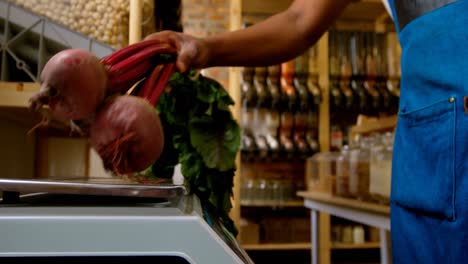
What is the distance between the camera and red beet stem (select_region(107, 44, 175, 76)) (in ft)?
1.79

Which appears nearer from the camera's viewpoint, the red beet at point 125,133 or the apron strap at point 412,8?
the red beet at point 125,133

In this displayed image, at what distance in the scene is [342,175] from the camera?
1.92m

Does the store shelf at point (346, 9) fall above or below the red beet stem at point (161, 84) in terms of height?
above

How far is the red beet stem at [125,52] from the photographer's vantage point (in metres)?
0.56

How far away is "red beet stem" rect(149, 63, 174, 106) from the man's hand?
15mm

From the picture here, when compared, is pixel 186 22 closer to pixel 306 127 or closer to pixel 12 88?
pixel 306 127

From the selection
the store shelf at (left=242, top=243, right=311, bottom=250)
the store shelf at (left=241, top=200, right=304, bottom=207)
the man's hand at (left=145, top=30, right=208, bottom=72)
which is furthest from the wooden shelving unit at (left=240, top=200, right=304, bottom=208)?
the man's hand at (left=145, top=30, right=208, bottom=72)

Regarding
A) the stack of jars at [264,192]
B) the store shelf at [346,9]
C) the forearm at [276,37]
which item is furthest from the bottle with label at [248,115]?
the forearm at [276,37]

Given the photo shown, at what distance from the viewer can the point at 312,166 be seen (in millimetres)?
2787

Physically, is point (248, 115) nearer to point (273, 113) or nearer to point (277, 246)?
point (273, 113)

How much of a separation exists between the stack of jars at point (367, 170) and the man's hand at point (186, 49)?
3.32 ft

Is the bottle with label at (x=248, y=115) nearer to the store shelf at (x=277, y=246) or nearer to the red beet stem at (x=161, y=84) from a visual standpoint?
the store shelf at (x=277, y=246)

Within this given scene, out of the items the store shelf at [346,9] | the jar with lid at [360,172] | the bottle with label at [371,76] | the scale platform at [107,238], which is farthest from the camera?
the store shelf at [346,9]

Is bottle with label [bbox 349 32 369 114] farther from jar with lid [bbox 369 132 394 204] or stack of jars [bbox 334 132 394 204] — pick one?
jar with lid [bbox 369 132 394 204]
